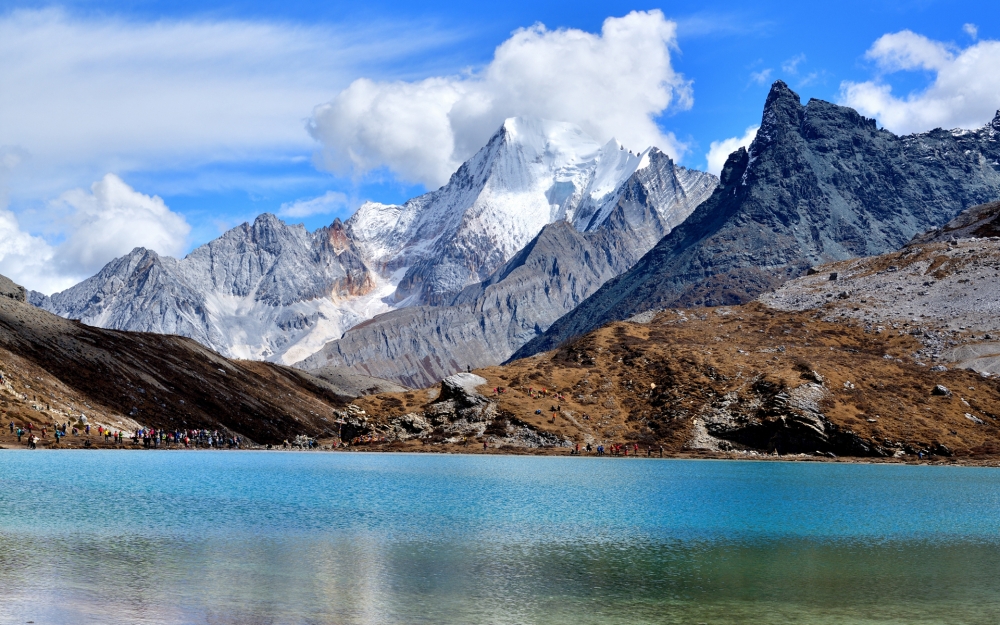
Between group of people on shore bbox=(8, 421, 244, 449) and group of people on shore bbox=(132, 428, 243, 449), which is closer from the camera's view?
group of people on shore bbox=(8, 421, 244, 449)

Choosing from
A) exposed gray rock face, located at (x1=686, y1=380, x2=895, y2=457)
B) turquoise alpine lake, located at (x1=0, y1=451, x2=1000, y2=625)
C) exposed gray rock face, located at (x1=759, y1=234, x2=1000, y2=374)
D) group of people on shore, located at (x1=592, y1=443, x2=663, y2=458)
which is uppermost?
exposed gray rock face, located at (x1=759, y1=234, x2=1000, y2=374)

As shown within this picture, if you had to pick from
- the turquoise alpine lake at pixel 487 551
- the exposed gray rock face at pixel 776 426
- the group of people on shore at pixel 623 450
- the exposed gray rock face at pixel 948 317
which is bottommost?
the turquoise alpine lake at pixel 487 551

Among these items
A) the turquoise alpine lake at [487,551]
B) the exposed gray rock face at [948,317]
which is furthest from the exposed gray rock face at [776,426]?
the turquoise alpine lake at [487,551]

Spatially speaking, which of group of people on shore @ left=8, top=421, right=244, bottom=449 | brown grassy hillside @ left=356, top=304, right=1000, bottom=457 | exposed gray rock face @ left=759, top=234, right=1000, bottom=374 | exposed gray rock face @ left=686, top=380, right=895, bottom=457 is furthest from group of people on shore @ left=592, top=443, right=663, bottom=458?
group of people on shore @ left=8, top=421, right=244, bottom=449

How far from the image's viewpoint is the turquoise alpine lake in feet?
119

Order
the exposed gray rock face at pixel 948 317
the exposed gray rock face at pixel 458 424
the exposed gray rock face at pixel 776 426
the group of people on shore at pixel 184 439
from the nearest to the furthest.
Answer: the exposed gray rock face at pixel 776 426 → the exposed gray rock face at pixel 458 424 → the group of people on shore at pixel 184 439 → the exposed gray rock face at pixel 948 317

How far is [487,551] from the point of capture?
160 ft

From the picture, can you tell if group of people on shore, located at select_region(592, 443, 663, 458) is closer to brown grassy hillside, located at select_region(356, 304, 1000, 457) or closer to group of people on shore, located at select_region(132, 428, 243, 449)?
brown grassy hillside, located at select_region(356, 304, 1000, 457)

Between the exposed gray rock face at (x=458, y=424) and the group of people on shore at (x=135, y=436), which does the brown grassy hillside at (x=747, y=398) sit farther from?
the group of people on shore at (x=135, y=436)

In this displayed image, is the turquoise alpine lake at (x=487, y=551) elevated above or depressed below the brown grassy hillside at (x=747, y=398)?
below

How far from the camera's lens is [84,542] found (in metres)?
48.2

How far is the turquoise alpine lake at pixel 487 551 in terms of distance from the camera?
36.2 metres

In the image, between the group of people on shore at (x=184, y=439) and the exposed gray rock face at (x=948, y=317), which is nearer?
the group of people on shore at (x=184, y=439)

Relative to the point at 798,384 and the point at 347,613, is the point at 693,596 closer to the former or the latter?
the point at 347,613
